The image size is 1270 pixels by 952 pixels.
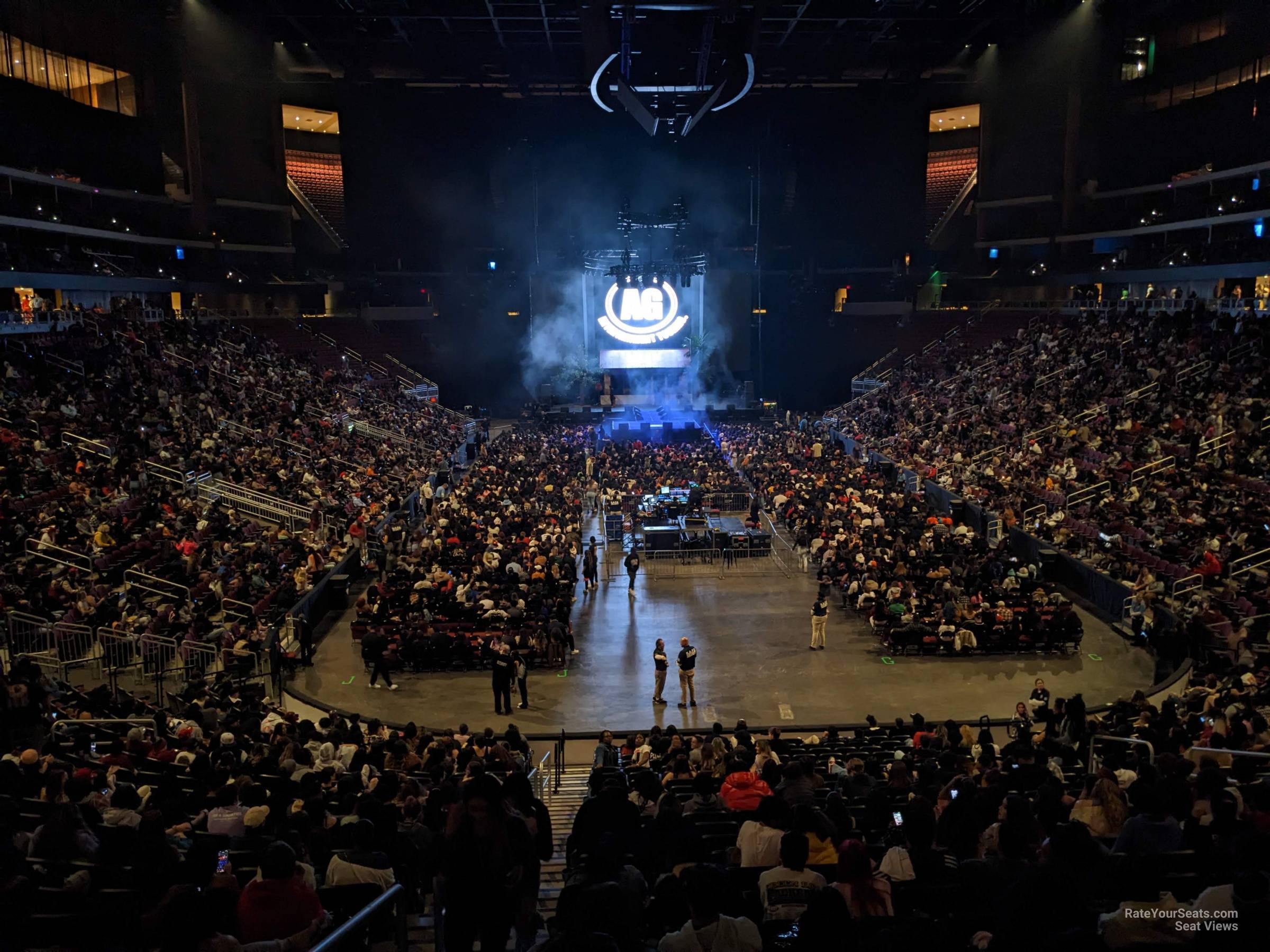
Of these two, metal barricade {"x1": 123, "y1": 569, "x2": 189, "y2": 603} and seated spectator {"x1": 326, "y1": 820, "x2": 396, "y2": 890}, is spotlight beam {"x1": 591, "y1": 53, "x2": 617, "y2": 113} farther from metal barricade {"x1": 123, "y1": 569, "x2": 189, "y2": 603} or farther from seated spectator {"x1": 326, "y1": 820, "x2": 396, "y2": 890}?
seated spectator {"x1": 326, "y1": 820, "x2": 396, "y2": 890}

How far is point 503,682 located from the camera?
13.3m

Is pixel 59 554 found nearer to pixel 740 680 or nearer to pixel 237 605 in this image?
pixel 237 605

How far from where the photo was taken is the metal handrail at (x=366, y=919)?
3.30 metres

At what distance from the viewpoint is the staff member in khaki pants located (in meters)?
15.8

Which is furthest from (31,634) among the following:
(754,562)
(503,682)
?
(754,562)

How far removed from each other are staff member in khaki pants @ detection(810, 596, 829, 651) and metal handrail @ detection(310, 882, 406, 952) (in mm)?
12045

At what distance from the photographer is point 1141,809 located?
495 centimetres

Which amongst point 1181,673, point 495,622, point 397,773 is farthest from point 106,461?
point 1181,673

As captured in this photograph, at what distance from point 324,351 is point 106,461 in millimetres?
22348

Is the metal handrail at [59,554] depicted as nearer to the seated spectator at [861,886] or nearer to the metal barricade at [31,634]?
the metal barricade at [31,634]

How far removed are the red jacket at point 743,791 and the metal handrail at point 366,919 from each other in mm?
3174

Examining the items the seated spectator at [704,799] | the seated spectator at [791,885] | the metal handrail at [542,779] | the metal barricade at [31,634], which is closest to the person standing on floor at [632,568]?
the metal handrail at [542,779]

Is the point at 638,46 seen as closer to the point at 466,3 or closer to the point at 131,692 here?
the point at 466,3

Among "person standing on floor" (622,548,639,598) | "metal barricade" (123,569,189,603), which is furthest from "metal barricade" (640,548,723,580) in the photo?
"metal barricade" (123,569,189,603)
